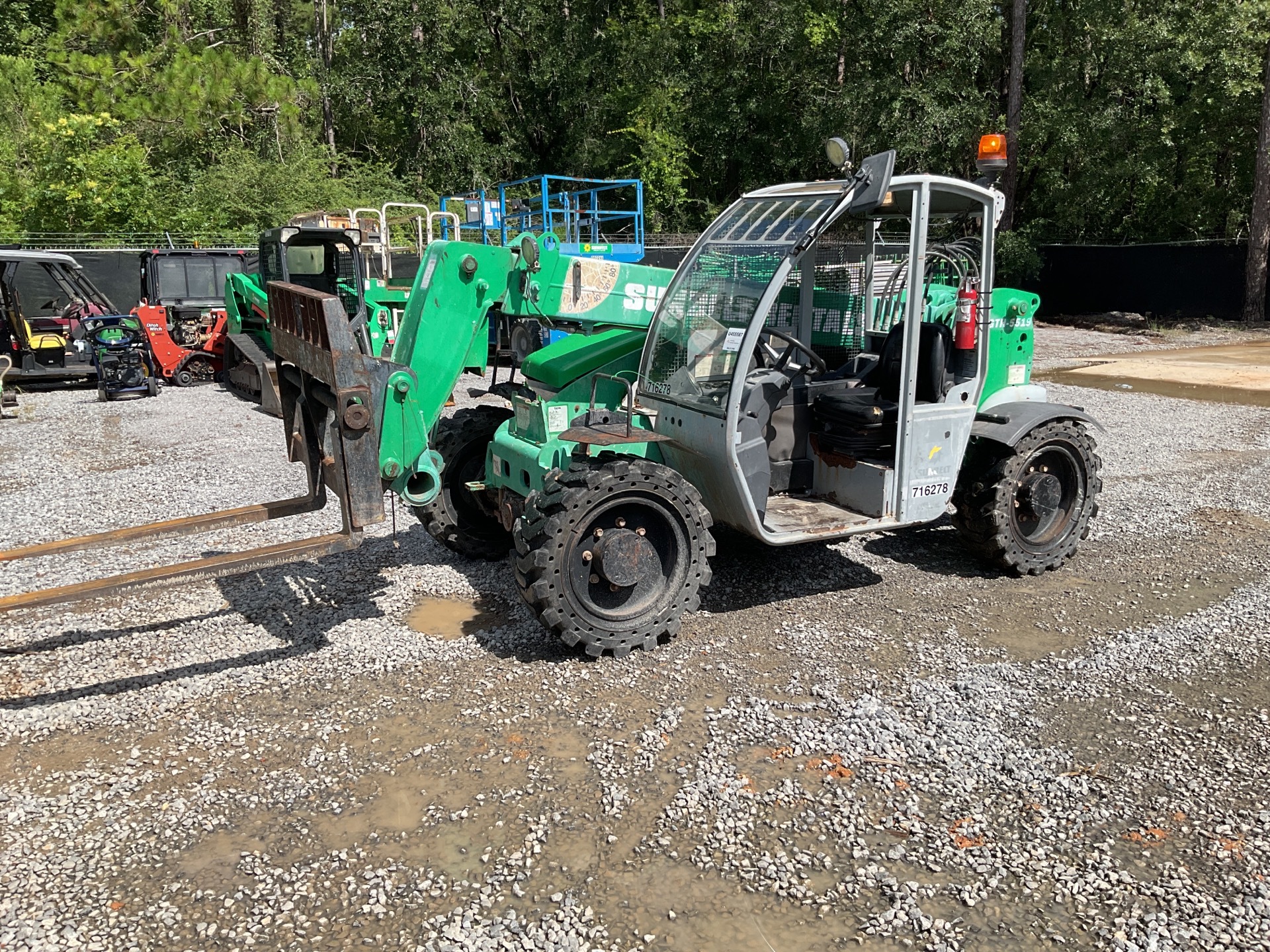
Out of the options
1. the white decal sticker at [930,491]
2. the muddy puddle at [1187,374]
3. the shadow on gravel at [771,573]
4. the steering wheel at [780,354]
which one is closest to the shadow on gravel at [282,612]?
the shadow on gravel at [771,573]

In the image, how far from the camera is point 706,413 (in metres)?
5.32

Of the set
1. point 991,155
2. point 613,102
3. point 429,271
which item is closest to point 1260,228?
point 613,102

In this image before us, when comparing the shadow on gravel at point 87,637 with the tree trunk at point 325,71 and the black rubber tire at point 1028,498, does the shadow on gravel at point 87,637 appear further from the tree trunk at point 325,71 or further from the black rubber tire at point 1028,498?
the tree trunk at point 325,71

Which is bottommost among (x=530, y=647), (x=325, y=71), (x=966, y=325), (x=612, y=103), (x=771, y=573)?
(x=530, y=647)

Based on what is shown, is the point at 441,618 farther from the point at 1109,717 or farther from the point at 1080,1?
the point at 1080,1

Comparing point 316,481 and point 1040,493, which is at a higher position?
point 316,481

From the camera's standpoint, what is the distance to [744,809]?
3852 millimetres

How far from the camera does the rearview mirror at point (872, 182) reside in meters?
5.16

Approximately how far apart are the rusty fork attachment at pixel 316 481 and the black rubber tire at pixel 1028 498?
144 inches

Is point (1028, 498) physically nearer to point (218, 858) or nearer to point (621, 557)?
point (621, 557)

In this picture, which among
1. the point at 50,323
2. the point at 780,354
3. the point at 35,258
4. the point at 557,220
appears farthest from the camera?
the point at 557,220

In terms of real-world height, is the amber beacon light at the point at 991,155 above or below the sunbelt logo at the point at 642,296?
above

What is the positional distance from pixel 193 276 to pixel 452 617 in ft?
44.8

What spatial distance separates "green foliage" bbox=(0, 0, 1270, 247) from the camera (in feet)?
76.4
